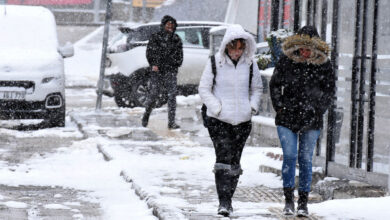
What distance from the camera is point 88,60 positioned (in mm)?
37500

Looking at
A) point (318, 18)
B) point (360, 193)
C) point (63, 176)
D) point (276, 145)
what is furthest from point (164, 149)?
point (360, 193)

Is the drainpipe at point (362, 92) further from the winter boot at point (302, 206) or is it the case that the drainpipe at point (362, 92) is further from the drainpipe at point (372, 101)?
the winter boot at point (302, 206)

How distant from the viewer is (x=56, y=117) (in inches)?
601

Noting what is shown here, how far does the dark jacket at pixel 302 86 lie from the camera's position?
7.41m

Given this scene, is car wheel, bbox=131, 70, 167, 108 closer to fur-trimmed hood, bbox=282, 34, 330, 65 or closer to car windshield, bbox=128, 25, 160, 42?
car windshield, bbox=128, 25, 160, 42

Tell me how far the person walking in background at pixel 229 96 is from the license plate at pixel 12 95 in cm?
755

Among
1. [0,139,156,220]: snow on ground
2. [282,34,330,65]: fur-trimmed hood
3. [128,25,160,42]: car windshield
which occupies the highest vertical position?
[282,34,330,65]: fur-trimmed hood

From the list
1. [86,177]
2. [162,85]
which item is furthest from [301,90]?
[162,85]

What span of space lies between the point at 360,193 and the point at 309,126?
4.88 ft

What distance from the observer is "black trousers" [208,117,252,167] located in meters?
7.53

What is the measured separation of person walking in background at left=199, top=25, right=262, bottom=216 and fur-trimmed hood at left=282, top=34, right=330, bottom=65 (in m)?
0.29

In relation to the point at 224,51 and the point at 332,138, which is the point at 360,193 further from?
the point at 224,51

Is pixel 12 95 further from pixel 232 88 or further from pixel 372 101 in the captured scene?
pixel 232 88

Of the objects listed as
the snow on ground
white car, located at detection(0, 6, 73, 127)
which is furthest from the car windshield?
the snow on ground
